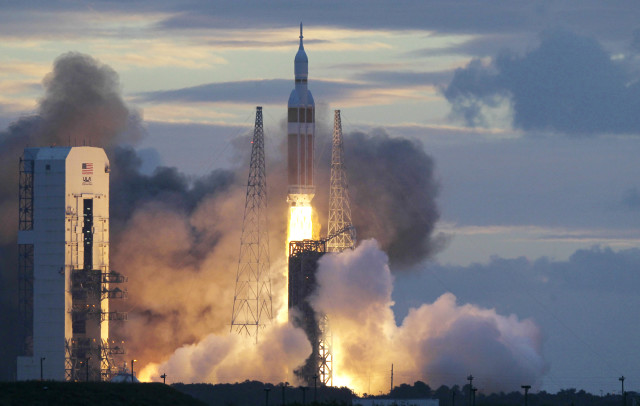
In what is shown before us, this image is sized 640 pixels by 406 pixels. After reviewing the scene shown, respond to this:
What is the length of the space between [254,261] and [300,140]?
42.4ft

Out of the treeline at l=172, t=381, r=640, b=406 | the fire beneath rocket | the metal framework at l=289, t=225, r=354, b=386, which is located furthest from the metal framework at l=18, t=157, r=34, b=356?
the metal framework at l=289, t=225, r=354, b=386

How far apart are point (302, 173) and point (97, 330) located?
79.2ft

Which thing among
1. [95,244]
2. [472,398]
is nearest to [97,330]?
[95,244]

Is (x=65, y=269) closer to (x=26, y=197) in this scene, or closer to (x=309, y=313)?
(x=26, y=197)

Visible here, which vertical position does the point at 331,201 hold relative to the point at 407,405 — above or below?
above

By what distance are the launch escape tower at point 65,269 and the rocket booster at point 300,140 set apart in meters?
18.2

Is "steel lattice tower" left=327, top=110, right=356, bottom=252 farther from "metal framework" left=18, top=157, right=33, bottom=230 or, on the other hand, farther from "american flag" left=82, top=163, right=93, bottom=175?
"metal framework" left=18, top=157, right=33, bottom=230

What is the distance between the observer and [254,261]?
197 metres

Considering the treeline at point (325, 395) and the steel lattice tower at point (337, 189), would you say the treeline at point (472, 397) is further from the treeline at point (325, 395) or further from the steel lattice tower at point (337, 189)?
the steel lattice tower at point (337, 189)

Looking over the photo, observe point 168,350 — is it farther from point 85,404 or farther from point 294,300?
point 85,404

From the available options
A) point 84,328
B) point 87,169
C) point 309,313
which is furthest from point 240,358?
point 87,169

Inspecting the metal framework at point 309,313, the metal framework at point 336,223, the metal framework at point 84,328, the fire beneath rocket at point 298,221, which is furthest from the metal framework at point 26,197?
the metal framework at point 336,223

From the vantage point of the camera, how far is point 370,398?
595 ft

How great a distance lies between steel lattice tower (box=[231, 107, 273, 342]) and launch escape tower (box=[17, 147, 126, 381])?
12.1 meters
